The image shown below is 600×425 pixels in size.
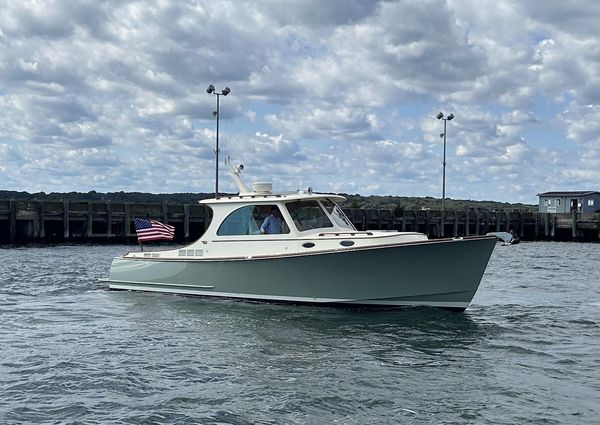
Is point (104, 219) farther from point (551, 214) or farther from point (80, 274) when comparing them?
point (551, 214)

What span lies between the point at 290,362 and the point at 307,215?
6.24 m

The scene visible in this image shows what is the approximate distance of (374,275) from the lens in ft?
48.8

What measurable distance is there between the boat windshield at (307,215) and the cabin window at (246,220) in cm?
48

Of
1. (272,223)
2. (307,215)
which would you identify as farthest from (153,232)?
(307,215)

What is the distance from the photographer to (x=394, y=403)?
851 cm

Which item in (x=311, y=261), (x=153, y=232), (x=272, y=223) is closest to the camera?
(x=311, y=261)

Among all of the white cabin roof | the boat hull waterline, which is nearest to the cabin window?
the white cabin roof

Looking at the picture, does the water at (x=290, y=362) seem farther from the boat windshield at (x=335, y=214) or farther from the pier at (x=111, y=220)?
the pier at (x=111, y=220)

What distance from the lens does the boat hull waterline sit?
1449cm

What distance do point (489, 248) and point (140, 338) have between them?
7402mm

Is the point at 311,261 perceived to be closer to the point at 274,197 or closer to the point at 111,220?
the point at 274,197

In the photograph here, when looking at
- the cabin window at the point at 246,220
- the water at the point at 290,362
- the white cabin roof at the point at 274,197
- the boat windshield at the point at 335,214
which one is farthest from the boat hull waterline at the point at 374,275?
the boat windshield at the point at 335,214

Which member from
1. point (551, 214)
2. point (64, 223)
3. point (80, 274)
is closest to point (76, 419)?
point (80, 274)

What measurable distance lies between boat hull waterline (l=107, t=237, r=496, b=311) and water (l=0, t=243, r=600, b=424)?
0.35m
